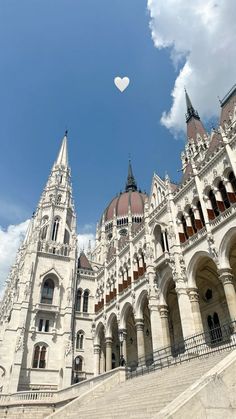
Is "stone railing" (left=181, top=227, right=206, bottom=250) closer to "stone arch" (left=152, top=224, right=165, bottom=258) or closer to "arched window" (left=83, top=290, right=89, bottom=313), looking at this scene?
"stone arch" (left=152, top=224, right=165, bottom=258)

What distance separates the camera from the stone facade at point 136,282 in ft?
69.4

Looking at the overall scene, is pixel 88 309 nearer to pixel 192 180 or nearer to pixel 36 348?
pixel 36 348

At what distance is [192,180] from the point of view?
79.8 feet

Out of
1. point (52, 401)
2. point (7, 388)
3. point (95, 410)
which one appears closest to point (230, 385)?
point (95, 410)

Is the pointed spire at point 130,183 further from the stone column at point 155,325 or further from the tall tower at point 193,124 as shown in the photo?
the stone column at point 155,325

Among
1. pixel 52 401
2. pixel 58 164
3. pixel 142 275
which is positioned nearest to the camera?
pixel 52 401

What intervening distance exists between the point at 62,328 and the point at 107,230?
2798 cm

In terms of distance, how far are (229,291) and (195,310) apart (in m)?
3.59

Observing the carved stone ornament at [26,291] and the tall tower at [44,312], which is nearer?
the tall tower at [44,312]

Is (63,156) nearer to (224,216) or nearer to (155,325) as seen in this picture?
(155,325)

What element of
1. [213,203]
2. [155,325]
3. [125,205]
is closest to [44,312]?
[155,325]

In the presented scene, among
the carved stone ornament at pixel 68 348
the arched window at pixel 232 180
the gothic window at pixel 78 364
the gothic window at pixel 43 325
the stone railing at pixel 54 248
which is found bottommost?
the gothic window at pixel 78 364

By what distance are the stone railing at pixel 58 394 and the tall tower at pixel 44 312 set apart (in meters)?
4.51

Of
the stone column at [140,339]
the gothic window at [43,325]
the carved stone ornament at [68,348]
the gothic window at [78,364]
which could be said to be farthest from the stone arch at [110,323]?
Result: the gothic window at [43,325]
